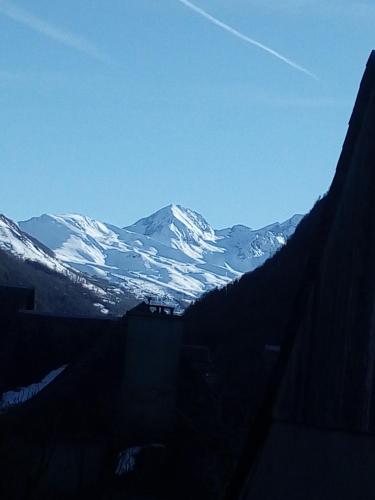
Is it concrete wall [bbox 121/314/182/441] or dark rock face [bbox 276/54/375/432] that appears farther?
concrete wall [bbox 121/314/182/441]

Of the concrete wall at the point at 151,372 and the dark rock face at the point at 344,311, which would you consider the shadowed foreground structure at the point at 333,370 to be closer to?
the dark rock face at the point at 344,311

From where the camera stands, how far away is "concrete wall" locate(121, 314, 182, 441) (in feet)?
57.9

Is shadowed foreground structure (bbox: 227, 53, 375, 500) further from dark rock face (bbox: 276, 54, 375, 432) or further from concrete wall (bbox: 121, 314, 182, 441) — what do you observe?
concrete wall (bbox: 121, 314, 182, 441)

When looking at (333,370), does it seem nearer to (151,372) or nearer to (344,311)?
(344,311)

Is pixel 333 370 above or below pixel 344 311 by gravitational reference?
below

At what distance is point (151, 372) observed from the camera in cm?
1809

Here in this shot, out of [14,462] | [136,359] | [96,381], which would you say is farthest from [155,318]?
[14,462]

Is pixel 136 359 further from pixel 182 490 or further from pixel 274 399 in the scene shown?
pixel 274 399

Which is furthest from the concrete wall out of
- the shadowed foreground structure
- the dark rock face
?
the dark rock face

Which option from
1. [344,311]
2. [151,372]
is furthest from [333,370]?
[151,372]

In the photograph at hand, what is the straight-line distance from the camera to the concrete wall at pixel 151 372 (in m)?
17.7

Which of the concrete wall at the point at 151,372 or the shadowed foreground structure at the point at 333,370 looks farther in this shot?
the concrete wall at the point at 151,372

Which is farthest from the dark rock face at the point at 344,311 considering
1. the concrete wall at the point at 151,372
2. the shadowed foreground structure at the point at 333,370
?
the concrete wall at the point at 151,372

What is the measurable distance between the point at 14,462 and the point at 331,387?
3.44 metres
